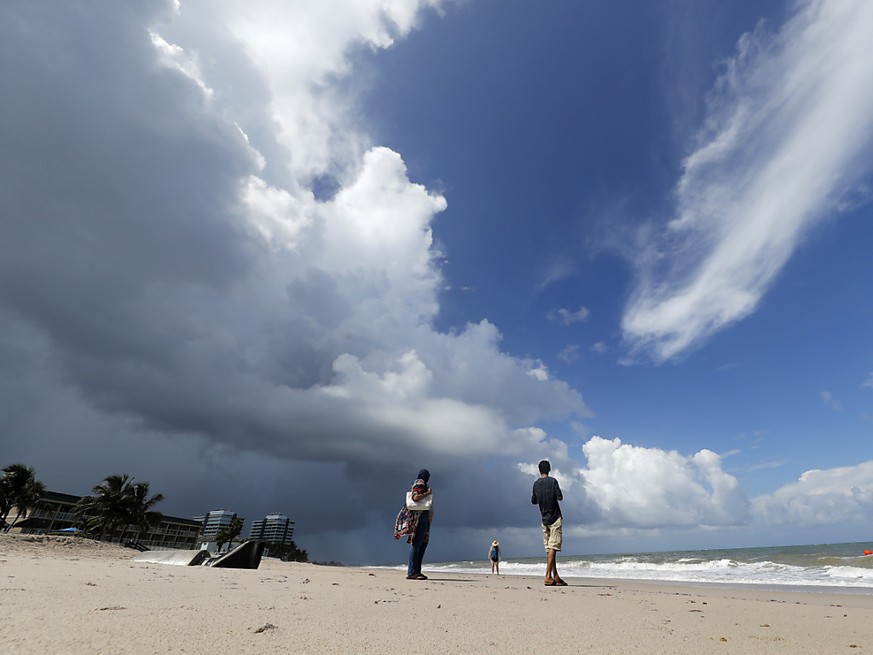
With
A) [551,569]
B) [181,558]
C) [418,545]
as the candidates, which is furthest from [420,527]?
[181,558]

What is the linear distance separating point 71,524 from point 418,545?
104m

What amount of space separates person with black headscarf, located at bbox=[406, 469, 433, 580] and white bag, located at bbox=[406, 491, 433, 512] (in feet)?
0.15

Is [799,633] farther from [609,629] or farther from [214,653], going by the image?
[214,653]

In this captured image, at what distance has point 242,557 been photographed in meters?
7.93

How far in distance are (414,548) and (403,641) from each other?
17.5ft

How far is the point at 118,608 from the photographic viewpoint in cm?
234

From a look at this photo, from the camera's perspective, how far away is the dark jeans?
6.95 meters

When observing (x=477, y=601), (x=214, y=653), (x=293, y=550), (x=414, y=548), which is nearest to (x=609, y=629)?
(x=477, y=601)

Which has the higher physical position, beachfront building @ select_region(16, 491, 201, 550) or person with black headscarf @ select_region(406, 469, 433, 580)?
person with black headscarf @ select_region(406, 469, 433, 580)

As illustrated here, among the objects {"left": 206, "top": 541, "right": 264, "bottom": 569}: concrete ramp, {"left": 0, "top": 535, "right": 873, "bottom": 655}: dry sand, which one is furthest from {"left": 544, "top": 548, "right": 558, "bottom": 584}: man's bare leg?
{"left": 206, "top": 541, "right": 264, "bottom": 569}: concrete ramp

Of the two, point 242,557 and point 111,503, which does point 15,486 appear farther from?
point 242,557

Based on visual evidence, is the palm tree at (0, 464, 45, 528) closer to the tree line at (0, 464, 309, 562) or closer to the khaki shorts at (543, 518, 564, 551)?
the tree line at (0, 464, 309, 562)

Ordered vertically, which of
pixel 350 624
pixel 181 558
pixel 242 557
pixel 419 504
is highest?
pixel 419 504

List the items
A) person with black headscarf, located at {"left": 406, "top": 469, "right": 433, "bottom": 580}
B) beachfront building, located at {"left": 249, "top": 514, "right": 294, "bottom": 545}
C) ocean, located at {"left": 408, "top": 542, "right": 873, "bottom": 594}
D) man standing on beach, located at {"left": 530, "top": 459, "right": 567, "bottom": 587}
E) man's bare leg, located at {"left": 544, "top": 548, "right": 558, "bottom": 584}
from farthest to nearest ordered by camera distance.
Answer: beachfront building, located at {"left": 249, "top": 514, "right": 294, "bottom": 545}, ocean, located at {"left": 408, "top": 542, "right": 873, "bottom": 594}, man standing on beach, located at {"left": 530, "top": 459, "right": 567, "bottom": 587}, person with black headscarf, located at {"left": 406, "top": 469, "right": 433, "bottom": 580}, man's bare leg, located at {"left": 544, "top": 548, "right": 558, "bottom": 584}
